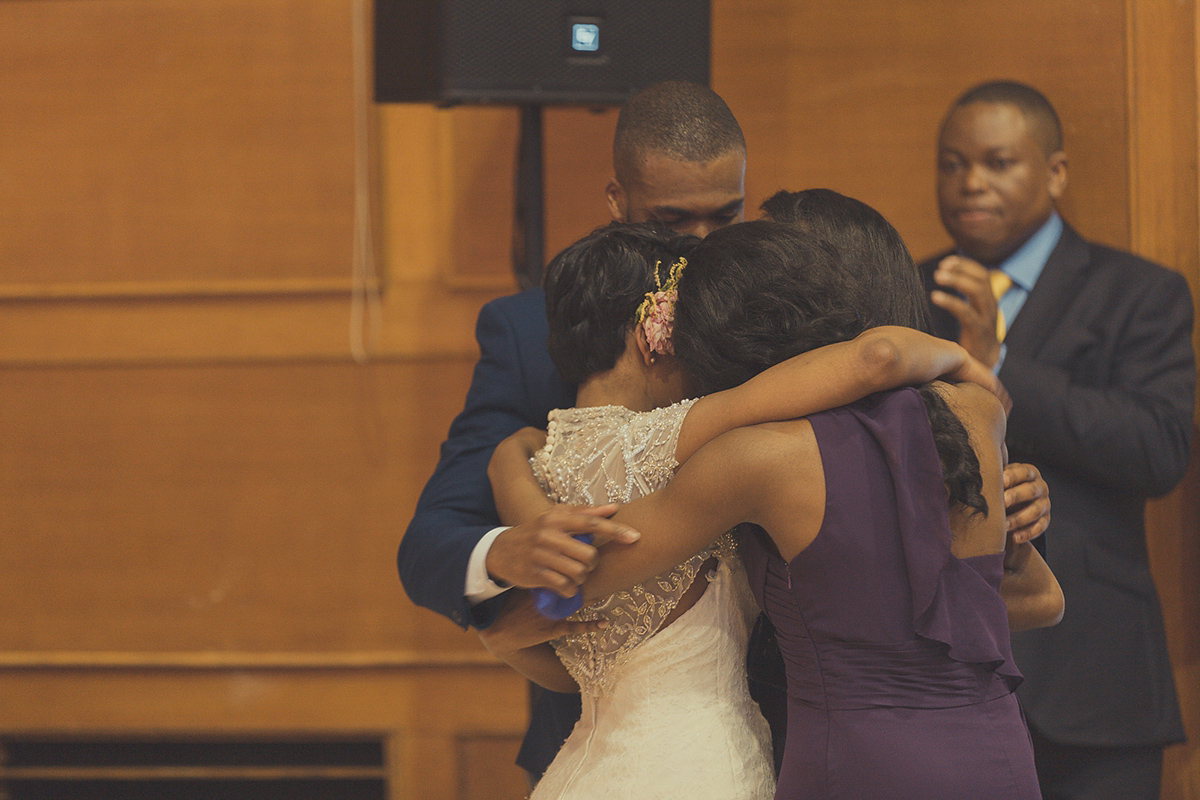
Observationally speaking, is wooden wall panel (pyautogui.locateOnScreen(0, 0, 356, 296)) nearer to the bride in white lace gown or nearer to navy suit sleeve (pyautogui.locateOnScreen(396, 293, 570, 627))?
navy suit sleeve (pyautogui.locateOnScreen(396, 293, 570, 627))

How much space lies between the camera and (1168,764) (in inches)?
119

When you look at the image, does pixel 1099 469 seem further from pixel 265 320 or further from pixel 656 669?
pixel 265 320

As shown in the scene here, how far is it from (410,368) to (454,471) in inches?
60.9

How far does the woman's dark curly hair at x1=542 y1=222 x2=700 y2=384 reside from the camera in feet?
5.11

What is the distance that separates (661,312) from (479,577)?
44 cm

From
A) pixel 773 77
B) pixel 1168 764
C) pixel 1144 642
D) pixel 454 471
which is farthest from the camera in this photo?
pixel 773 77

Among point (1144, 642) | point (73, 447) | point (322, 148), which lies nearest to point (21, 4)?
point (322, 148)

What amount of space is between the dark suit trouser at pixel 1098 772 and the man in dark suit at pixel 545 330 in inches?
52.8

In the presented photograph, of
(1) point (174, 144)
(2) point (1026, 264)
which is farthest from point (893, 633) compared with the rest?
(1) point (174, 144)

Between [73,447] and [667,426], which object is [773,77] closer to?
[667,426]

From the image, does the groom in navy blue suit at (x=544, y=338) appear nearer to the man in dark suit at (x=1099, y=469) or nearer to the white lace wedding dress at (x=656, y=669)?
the white lace wedding dress at (x=656, y=669)

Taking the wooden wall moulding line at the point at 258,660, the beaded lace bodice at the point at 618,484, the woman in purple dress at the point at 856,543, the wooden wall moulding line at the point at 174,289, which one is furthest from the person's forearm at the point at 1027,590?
the wooden wall moulding line at the point at 174,289

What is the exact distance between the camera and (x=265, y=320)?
3334 mm

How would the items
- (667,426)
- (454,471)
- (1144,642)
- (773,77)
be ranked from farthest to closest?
(773,77)
(1144,642)
(454,471)
(667,426)
